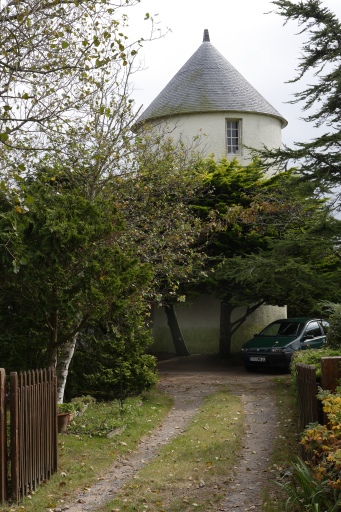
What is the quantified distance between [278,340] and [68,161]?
1003 centimetres

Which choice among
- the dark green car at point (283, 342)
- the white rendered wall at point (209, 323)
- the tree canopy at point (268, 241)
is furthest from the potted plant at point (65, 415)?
the white rendered wall at point (209, 323)

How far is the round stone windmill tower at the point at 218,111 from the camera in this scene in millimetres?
30656

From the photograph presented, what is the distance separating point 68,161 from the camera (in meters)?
17.6

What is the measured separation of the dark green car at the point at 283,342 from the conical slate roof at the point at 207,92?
10.6m

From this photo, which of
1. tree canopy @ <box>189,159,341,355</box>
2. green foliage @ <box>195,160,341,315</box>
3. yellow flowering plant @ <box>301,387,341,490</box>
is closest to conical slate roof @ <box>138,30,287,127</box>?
tree canopy @ <box>189,159,341,355</box>

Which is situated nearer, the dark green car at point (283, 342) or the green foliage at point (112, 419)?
the green foliage at point (112, 419)

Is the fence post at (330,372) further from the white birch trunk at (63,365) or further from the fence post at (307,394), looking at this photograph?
the white birch trunk at (63,365)

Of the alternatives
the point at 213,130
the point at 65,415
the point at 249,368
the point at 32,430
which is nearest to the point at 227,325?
the point at 249,368

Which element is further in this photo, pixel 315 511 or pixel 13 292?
pixel 13 292

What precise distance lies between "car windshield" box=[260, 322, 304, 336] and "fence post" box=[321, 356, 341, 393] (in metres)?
14.5

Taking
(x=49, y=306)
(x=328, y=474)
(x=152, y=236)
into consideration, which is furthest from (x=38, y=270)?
(x=328, y=474)

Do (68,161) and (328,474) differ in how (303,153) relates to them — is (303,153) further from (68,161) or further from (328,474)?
(328,474)

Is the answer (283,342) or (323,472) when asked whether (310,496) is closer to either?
Result: (323,472)

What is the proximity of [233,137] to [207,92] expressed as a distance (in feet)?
7.57
